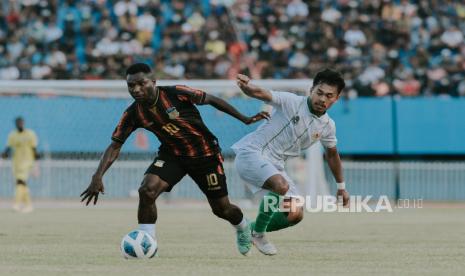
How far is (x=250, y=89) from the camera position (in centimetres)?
1177

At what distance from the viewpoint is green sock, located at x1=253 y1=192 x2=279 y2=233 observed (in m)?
12.3

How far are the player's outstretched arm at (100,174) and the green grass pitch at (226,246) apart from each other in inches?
26.9

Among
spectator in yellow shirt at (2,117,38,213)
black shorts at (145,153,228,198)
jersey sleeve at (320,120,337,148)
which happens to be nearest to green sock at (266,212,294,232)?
black shorts at (145,153,228,198)

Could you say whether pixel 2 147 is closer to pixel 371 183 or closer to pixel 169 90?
pixel 371 183

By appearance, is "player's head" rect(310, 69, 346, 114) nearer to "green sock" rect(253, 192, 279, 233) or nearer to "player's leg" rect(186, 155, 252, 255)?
"green sock" rect(253, 192, 279, 233)

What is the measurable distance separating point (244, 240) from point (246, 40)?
65.6 ft

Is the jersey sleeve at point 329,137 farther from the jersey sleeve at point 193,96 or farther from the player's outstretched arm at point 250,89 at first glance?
the jersey sleeve at point 193,96

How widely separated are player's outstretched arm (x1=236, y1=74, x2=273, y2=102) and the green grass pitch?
1693 millimetres

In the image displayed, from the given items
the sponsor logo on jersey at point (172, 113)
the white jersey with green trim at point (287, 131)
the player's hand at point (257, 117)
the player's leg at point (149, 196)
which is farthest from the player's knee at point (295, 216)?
the sponsor logo on jersey at point (172, 113)

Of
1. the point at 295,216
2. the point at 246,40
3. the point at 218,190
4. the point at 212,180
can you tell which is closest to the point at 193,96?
the point at 212,180

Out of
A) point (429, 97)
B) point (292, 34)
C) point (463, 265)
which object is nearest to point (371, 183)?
point (429, 97)

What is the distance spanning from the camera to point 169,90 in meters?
12.3

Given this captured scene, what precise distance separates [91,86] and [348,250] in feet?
44.8

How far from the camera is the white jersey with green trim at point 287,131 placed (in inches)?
488
